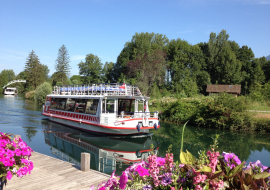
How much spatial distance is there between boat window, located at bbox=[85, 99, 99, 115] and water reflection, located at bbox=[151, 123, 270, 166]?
5386 millimetres

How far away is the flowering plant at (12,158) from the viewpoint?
392cm

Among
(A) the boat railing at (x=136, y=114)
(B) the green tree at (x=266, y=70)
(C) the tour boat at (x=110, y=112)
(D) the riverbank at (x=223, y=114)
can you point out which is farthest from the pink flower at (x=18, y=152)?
(B) the green tree at (x=266, y=70)

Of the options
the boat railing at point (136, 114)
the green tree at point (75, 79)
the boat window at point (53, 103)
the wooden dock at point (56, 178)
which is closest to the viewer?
the wooden dock at point (56, 178)

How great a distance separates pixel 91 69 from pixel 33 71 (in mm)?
23345

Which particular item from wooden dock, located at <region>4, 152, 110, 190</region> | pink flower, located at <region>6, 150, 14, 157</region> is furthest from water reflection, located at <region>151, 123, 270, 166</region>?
pink flower, located at <region>6, 150, 14, 157</region>

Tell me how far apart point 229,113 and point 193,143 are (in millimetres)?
7974

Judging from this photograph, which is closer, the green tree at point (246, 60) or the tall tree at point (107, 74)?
the green tree at point (246, 60)

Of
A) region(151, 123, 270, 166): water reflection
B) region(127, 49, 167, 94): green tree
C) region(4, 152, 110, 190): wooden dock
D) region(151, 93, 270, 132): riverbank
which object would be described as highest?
region(127, 49, 167, 94): green tree

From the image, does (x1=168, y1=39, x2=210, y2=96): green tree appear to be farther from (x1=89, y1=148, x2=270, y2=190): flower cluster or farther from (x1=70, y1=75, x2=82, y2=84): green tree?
(x1=89, y1=148, x2=270, y2=190): flower cluster

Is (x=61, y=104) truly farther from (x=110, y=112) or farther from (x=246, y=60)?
(x=246, y=60)

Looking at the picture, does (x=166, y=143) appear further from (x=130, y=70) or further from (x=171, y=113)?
(x=130, y=70)

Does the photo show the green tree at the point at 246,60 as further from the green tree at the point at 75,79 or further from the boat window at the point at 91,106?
the green tree at the point at 75,79

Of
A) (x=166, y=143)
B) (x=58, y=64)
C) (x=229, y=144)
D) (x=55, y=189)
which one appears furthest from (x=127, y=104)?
(x=58, y=64)

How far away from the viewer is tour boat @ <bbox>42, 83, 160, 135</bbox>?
54.4ft
